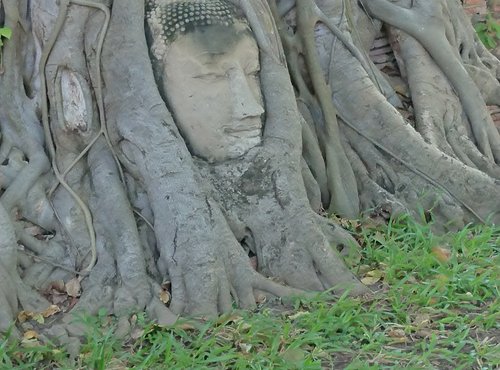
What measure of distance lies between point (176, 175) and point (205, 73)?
0.60 metres

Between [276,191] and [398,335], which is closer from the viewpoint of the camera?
[398,335]

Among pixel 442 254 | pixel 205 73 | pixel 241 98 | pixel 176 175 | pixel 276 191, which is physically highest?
pixel 205 73

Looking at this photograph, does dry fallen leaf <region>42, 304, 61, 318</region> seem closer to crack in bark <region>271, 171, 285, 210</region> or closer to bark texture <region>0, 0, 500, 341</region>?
bark texture <region>0, 0, 500, 341</region>

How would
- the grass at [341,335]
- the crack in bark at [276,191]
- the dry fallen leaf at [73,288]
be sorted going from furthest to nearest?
the crack in bark at [276,191]
the dry fallen leaf at [73,288]
the grass at [341,335]

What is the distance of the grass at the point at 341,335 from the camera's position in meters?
3.57

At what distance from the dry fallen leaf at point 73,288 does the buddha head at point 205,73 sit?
935mm

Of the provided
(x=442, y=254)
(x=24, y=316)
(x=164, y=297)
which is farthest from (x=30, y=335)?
(x=442, y=254)

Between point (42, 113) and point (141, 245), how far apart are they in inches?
38.0

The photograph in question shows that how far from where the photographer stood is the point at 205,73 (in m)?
4.50

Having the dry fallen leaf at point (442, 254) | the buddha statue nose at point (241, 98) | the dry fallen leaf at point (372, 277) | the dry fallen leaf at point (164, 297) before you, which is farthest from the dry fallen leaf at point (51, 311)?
the dry fallen leaf at point (442, 254)

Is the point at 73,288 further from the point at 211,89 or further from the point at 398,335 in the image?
the point at 398,335

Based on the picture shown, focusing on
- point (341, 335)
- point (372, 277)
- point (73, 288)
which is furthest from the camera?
point (372, 277)

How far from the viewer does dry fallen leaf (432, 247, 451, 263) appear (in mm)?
4504

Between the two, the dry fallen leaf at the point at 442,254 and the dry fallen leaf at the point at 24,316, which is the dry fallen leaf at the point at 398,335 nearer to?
the dry fallen leaf at the point at 442,254
